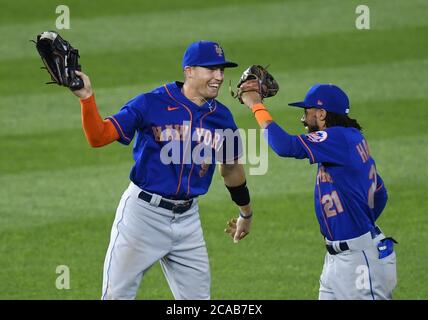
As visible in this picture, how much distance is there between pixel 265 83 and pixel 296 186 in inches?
152

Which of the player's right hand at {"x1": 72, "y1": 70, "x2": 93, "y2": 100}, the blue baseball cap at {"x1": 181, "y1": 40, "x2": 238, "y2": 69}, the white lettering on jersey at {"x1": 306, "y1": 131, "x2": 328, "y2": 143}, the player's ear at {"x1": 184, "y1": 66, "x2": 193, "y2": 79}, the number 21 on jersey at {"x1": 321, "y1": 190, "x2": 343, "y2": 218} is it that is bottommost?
the number 21 on jersey at {"x1": 321, "y1": 190, "x2": 343, "y2": 218}

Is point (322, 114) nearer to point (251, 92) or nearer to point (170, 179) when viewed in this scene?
point (251, 92)

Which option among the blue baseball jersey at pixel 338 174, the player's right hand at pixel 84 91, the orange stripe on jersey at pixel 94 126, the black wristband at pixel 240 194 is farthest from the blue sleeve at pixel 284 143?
the player's right hand at pixel 84 91

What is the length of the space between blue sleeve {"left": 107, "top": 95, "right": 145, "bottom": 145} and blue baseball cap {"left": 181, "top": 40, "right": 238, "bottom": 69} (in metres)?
0.41

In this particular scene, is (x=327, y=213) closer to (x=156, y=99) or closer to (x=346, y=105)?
(x=346, y=105)

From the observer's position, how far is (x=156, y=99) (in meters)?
6.83

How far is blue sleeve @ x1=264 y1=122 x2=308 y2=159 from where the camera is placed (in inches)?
263

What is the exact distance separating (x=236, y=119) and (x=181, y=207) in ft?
18.3

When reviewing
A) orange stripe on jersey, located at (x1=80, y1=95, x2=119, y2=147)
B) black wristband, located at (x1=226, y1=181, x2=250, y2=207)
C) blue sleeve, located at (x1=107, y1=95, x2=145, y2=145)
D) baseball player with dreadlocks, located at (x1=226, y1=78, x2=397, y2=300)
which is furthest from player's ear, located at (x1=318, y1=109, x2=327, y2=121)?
orange stripe on jersey, located at (x1=80, y1=95, x2=119, y2=147)

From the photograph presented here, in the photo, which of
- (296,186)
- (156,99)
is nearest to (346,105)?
(156,99)

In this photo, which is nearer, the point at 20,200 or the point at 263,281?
the point at 263,281

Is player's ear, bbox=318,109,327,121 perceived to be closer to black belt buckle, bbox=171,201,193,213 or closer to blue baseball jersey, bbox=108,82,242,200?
blue baseball jersey, bbox=108,82,242,200

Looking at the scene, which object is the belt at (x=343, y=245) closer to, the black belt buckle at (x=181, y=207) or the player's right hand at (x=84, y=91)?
the black belt buckle at (x=181, y=207)

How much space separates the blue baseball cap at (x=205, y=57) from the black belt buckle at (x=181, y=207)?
2.92 feet
